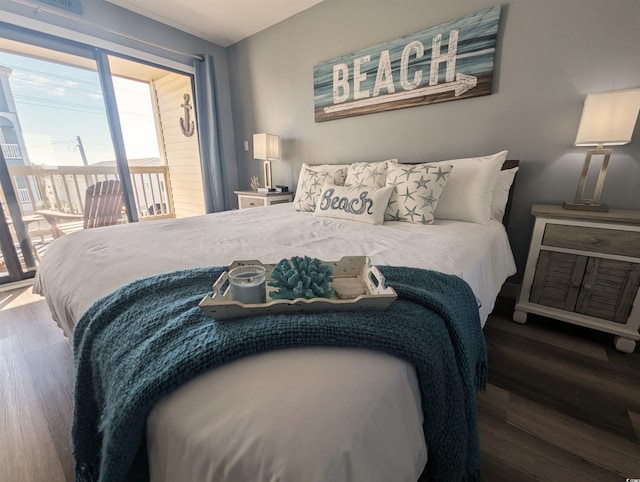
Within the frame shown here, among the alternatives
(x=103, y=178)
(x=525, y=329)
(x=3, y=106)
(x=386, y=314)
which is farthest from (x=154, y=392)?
(x=103, y=178)

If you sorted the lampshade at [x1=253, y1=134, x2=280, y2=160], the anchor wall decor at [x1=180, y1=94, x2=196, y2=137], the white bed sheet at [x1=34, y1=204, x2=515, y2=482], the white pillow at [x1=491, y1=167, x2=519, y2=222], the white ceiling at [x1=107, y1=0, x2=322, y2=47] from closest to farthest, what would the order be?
the white bed sheet at [x1=34, y1=204, x2=515, y2=482] → the white pillow at [x1=491, y1=167, x2=519, y2=222] → the white ceiling at [x1=107, y1=0, x2=322, y2=47] → the lampshade at [x1=253, y1=134, x2=280, y2=160] → the anchor wall decor at [x1=180, y1=94, x2=196, y2=137]

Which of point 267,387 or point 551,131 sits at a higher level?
point 551,131

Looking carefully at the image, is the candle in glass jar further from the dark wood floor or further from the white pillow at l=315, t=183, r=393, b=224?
the white pillow at l=315, t=183, r=393, b=224

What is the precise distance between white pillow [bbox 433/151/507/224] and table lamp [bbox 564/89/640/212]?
385 mm

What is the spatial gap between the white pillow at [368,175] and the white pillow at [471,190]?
45 centimetres

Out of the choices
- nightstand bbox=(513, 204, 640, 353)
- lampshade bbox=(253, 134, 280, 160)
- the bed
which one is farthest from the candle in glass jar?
lampshade bbox=(253, 134, 280, 160)

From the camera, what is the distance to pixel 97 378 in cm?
66

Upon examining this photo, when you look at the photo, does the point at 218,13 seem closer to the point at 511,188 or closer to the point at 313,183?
the point at 313,183

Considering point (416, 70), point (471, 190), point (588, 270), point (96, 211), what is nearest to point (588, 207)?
point (588, 270)

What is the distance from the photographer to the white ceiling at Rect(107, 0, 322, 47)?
2.50 meters

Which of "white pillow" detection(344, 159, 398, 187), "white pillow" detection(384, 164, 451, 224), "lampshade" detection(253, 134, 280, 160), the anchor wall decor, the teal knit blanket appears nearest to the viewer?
the teal knit blanket

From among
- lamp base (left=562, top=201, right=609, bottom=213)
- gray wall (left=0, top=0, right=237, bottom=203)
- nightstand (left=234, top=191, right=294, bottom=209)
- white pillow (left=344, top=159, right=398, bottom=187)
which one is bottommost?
nightstand (left=234, top=191, right=294, bottom=209)

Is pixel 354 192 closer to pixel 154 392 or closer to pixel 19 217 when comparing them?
pixel 154 392

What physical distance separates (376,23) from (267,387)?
2.77m
